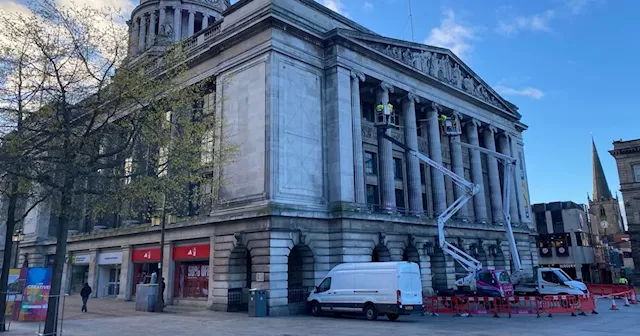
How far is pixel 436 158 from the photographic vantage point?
39.1 meters

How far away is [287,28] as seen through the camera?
29.3 meters

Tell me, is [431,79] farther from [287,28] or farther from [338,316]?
[338,316]

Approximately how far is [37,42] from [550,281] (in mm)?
30728

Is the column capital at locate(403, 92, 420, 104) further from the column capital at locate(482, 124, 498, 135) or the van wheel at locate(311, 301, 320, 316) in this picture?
the van wheel at locate(311, 301, 320, 316)

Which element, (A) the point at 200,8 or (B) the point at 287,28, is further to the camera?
(A) the point at 200,8

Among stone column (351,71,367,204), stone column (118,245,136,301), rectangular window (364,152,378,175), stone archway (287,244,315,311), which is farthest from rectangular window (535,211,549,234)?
stone column (118,245,136,301)

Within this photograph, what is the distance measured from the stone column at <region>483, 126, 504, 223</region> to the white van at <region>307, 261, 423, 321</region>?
87.4ft

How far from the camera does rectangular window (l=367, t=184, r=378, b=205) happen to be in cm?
3584

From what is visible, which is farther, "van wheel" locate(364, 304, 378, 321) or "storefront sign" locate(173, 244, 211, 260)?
"storefront sign" locate(173, 244, 211, 260)

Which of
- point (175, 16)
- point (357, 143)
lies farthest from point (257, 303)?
point (175, 16)

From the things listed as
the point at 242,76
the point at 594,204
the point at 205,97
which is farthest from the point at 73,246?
the point at 594,204

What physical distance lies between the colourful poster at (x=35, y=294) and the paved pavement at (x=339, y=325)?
1.66ft

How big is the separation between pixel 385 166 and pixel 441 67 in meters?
12.8

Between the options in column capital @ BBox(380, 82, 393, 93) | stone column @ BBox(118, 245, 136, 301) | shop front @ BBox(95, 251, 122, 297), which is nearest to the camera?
column capital @ BBox(380, 82, 393, 93)
